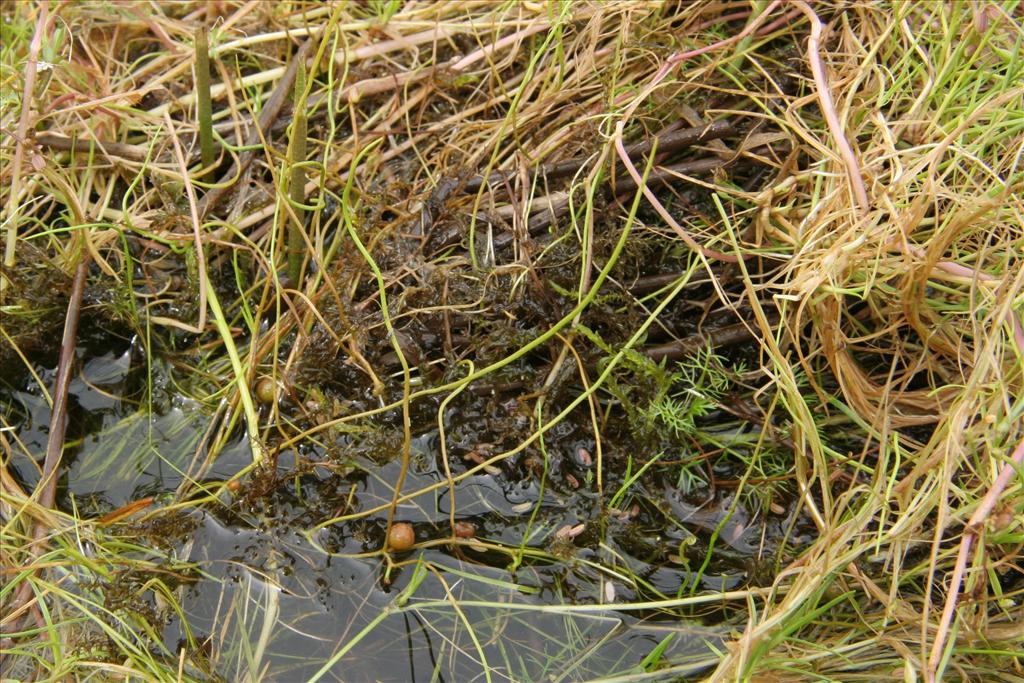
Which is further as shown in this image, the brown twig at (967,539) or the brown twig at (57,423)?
the brown twig at (57,423)

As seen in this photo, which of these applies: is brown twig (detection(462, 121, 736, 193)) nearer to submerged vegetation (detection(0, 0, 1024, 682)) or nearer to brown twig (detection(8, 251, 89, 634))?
submerged vegetation (detection(0, 0, 1024, 682))

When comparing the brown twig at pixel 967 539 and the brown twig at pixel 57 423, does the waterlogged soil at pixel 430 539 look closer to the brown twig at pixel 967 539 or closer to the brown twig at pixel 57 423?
the brown twig at pixel 57 423

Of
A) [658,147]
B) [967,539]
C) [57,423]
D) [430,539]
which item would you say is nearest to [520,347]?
[430,539]

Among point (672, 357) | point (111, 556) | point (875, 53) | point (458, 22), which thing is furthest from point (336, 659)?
point (875, 53)

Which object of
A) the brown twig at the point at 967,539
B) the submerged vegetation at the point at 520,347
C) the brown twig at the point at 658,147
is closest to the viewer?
the brown twig at the point at 967,539

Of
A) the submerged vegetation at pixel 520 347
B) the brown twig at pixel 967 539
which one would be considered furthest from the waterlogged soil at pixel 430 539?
the brown twig at pixel 967 539

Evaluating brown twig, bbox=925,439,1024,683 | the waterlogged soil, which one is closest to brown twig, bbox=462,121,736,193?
the waterlogged soil

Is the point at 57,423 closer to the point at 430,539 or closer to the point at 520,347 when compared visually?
the point at 430,539
